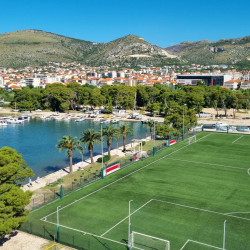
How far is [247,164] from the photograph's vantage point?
44.5 metres

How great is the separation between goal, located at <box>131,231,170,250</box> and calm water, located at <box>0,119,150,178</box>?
24016 mm

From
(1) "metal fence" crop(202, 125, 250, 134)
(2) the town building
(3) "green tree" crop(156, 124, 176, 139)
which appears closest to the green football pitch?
(3) "green tree" crop(156, 124, 176, 139)

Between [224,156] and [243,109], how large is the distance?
2757 inches

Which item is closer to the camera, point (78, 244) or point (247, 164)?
point (78, 244)

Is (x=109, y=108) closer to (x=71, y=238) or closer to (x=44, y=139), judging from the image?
(x=44, y=139)

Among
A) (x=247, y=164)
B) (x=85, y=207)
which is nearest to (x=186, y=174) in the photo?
(x=247, y=164)

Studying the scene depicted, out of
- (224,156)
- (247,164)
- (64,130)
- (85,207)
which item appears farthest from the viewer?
(64,130)

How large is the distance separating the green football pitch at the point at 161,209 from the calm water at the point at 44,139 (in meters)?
14.2

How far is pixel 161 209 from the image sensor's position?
30.1m

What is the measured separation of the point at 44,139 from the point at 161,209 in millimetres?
46276

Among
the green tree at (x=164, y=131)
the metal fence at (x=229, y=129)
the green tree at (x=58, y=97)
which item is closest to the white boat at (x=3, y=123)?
the green tree at (x=58, y=97)

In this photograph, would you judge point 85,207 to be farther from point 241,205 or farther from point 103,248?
point 241,205

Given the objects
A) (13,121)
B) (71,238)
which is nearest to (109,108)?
(13,121)

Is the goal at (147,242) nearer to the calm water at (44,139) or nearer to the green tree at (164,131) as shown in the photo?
the calm water at (44,139)
